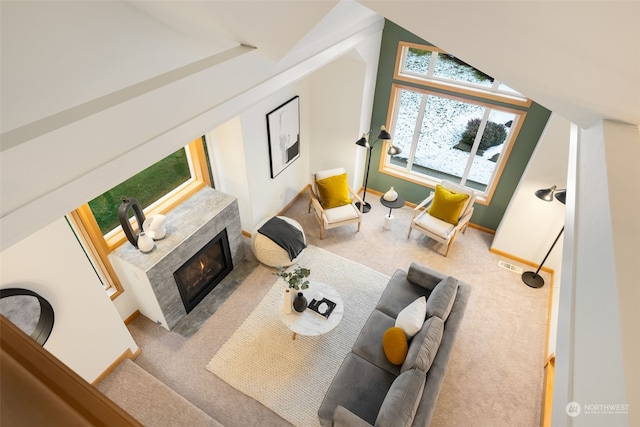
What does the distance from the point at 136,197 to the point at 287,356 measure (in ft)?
7.80

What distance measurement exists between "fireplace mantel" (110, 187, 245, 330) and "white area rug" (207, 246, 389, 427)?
81cm

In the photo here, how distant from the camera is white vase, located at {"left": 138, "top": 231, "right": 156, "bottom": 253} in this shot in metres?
3.56

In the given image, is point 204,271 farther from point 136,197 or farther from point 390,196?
point 390,196

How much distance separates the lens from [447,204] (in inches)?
201

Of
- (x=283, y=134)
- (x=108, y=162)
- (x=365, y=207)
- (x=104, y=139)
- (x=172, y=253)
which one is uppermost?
(x=104, y=139)

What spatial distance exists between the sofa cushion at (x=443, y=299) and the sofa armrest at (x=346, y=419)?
47.7 inches

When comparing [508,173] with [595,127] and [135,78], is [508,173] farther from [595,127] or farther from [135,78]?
[135,78]

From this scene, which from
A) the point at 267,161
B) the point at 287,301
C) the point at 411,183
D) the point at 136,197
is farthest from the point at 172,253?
the point at 411,183

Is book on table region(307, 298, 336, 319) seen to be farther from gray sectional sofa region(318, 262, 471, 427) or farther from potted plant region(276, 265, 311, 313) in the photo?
gray sectional sofa region(318, 262, 471, 427)

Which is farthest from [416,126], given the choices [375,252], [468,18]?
[468,18]

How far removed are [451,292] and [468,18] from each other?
3.08 m

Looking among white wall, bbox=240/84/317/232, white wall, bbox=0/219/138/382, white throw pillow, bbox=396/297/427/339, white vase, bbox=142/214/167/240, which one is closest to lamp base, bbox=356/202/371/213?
white wall, bbox=240/84/317/232

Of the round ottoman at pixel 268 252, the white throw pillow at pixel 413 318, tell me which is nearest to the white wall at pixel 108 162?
the round ottoman at pixel 268 252

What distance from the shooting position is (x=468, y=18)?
3.50 ft
